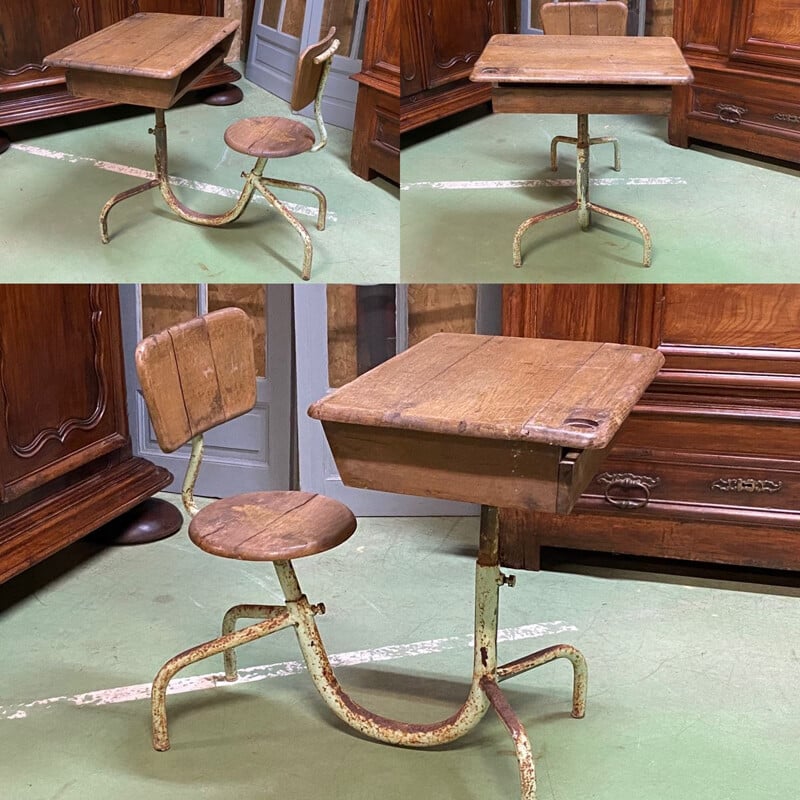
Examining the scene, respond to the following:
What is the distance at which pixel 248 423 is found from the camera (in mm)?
3885

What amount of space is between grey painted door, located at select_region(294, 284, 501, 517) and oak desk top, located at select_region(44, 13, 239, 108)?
81cm

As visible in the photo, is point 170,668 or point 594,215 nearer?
point 170,668

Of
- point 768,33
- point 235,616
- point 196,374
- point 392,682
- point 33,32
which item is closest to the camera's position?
point 196,374

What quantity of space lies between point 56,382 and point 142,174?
1.23 metres

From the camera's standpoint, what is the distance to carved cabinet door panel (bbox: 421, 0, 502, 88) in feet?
9.86

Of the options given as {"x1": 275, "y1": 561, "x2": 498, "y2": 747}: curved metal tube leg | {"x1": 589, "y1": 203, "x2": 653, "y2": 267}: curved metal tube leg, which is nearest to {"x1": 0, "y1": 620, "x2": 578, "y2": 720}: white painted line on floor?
{"x1": 275, "y1": 561, "x2": 498, "y2": 747}: curved metal tube leg

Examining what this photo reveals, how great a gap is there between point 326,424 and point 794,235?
2.41 m

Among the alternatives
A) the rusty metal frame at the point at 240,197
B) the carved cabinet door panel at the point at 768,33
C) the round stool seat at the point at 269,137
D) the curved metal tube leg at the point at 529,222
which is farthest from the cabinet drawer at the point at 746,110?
the round stool seat at the point at 269,137

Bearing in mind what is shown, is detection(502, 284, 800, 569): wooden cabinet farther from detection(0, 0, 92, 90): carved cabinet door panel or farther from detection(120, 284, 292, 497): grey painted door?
detection(0, 0, 92, 90): carved cabinet door panel

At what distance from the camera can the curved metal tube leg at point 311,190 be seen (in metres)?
3.60

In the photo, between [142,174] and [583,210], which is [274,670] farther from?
[142,174]

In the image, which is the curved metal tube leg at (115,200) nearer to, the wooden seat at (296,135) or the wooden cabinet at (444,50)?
the wooden seat at (296,135)

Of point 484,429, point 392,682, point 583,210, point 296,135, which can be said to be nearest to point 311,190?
point 296,135

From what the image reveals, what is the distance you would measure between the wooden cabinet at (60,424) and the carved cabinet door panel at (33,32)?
1.31 m
